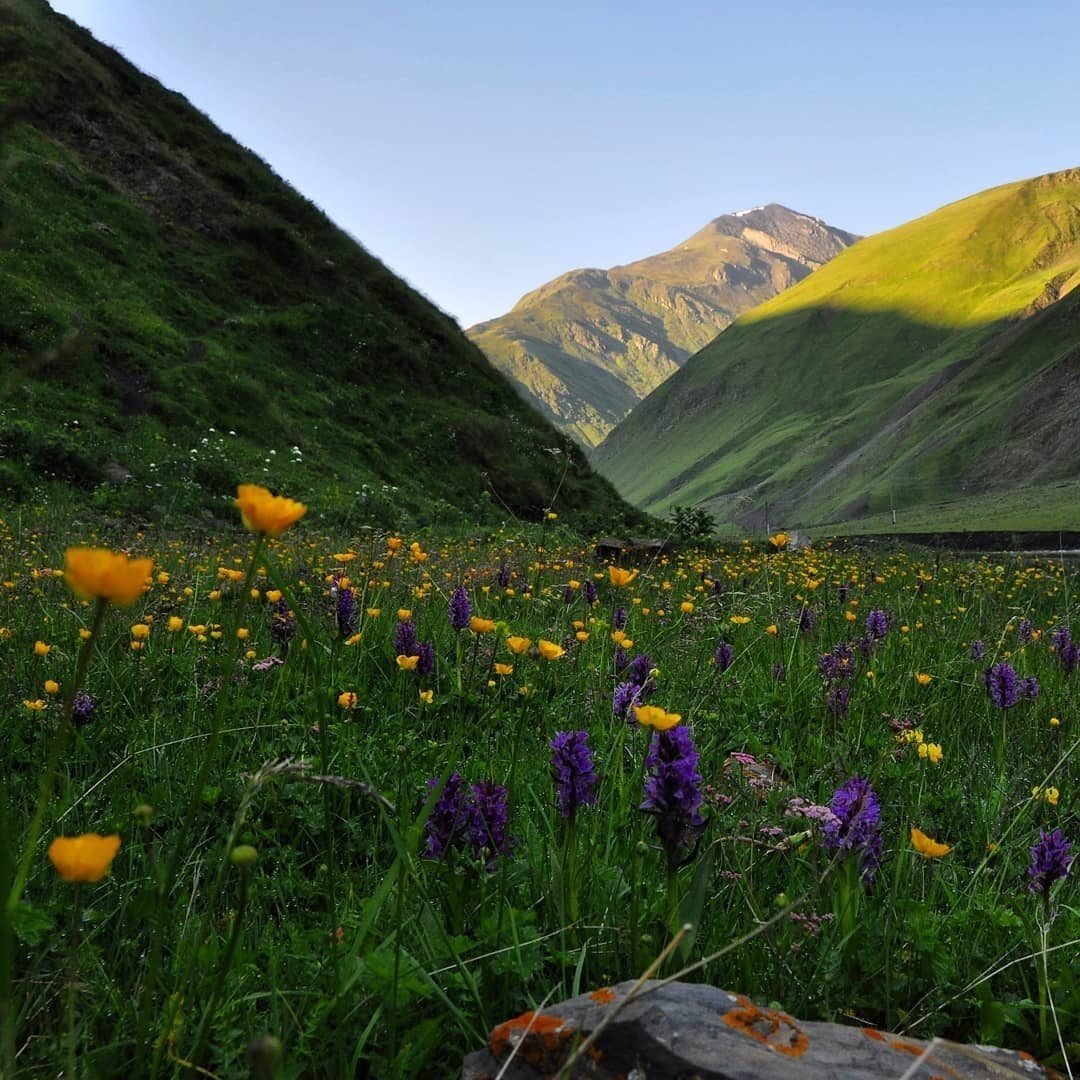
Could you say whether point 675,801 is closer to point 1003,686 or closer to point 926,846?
point 926,846

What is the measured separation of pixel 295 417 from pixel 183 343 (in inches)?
150

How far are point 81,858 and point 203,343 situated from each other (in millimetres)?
25022

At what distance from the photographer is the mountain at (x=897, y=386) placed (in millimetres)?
55000

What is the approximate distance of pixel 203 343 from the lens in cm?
2308

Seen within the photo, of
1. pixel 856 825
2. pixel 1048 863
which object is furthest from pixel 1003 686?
pixel 856 825

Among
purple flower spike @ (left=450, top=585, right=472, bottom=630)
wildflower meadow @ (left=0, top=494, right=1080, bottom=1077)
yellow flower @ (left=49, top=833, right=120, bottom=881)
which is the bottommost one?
wildflower meadow @ (left=0, top=494, right=1080, bottom=1077)

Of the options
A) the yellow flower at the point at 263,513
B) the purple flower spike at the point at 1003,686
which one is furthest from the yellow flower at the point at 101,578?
the purple flower spike at the point at 1003,686

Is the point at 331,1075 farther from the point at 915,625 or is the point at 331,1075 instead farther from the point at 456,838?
the point at 915,625

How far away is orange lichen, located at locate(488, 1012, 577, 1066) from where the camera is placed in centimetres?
131

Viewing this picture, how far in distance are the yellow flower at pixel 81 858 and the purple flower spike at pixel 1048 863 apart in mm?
2306

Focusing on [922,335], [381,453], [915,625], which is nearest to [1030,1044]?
[915,625]

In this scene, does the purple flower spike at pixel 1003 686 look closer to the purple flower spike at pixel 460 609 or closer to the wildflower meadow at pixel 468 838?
the wildflower meadow at pixel 468 838

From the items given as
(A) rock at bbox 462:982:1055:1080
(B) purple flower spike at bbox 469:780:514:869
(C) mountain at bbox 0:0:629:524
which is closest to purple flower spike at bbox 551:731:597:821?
(B) purple flower spike at bbox 469:780:514:869

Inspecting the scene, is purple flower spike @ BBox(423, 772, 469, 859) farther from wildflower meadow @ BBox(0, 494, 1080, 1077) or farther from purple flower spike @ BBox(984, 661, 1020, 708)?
purple flower spike @ BBox(984, 661, 1020, 708)
